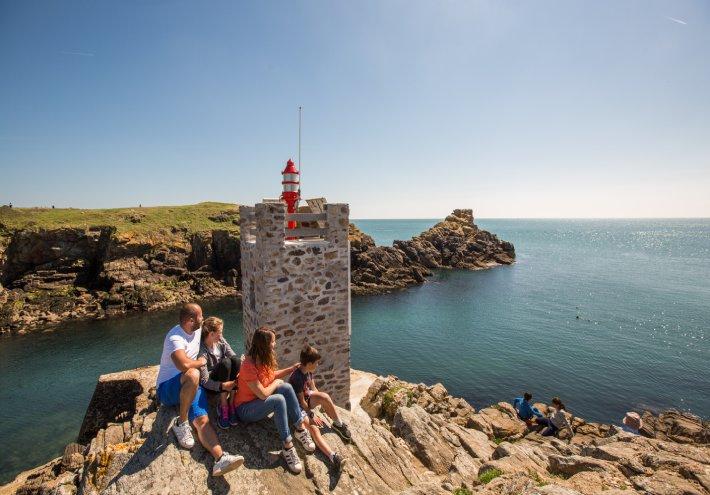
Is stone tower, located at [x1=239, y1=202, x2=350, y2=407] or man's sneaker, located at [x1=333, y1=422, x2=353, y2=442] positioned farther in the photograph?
stone tower, located at [x1=239, y1=202, x2=350, y2=407]

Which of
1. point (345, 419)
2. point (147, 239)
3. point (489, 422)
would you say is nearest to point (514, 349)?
point (489, 422)

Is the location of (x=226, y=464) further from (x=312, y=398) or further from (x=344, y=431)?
(x=344, y=431)

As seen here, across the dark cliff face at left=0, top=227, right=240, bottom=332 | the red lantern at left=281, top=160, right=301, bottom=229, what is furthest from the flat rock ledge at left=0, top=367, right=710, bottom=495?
Result: the dark cliff face at left=0, top=227, right=240, bottom=332

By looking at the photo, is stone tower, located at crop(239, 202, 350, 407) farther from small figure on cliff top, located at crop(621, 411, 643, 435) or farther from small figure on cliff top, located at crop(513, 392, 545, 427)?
small figure on cliff top, located at crop(621, 411, 643, 435)

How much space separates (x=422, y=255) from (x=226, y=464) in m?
58.8

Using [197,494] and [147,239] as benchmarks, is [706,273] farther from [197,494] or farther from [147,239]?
[147,239]

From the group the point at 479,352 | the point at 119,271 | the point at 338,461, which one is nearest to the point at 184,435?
the point at 338,461

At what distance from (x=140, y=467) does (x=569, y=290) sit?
5219 cm

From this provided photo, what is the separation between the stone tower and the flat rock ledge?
2064 mm

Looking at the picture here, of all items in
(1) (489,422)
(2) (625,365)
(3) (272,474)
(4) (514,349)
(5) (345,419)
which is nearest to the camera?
(3) (272,474)

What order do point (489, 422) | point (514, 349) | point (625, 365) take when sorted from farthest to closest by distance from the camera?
point (514, 349) → point (625, 365) → point (489, 422)

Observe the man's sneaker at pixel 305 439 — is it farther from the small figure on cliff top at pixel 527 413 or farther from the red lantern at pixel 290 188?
the small figure on cliff top at pixel 527 413

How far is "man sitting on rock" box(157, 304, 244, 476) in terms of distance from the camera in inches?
195

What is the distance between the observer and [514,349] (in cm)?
2622
